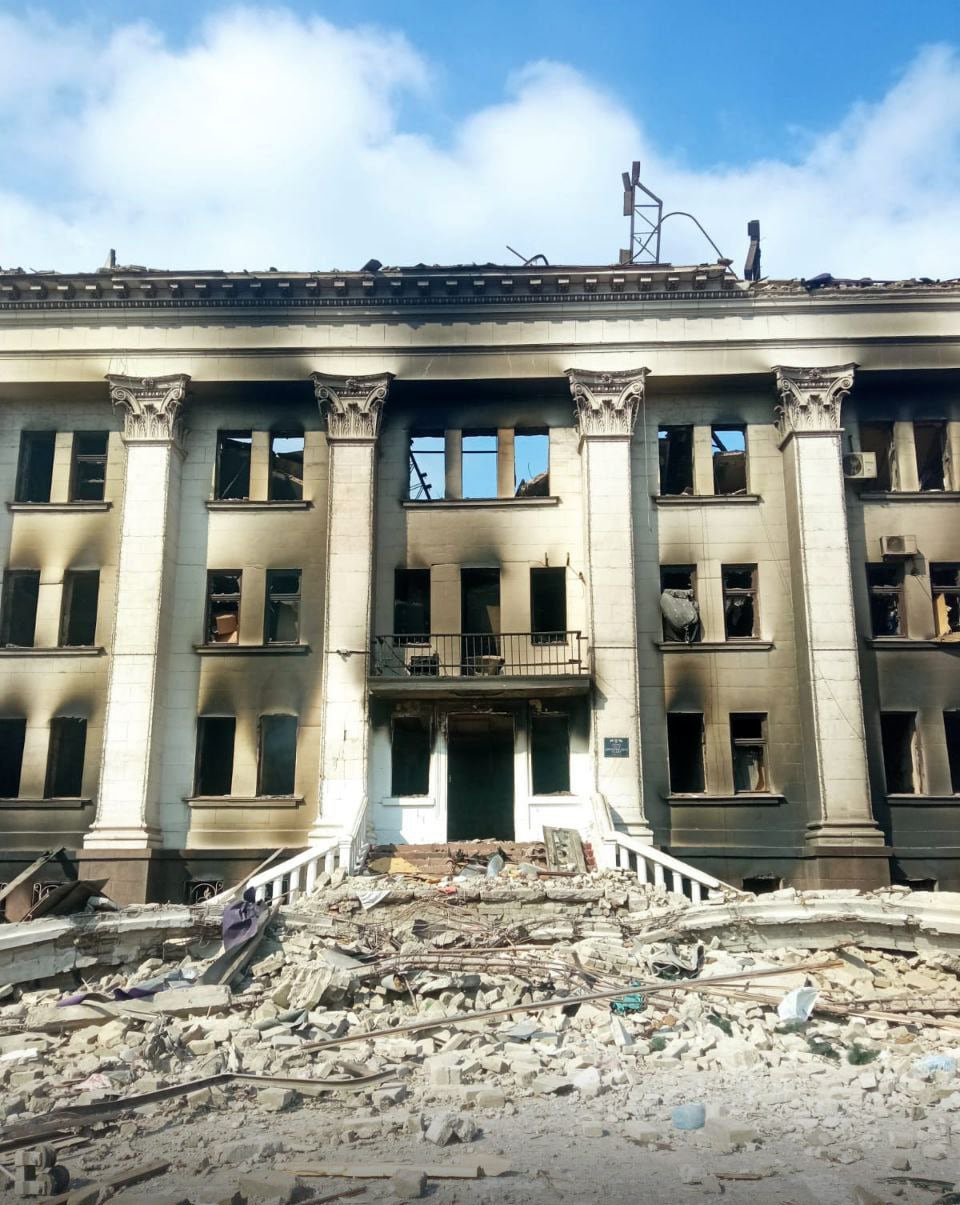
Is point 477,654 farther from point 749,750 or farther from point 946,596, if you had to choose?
point 946,596

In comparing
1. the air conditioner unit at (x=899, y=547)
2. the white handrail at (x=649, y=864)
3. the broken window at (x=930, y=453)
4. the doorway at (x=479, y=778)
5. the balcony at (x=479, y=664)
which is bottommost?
the white handrail at (x=649, y=864)

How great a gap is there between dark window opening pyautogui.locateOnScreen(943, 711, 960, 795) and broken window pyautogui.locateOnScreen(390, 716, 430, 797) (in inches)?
438

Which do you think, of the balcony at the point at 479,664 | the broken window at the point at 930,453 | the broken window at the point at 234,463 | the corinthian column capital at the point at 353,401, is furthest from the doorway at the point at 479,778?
the broken window at the point at 930,453

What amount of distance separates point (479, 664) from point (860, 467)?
31.1 ft

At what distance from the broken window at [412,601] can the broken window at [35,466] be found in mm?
8636

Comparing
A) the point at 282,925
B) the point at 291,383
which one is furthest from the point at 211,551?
the point at 282,925

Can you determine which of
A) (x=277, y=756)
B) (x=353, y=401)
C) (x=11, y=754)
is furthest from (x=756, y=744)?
(x=11, y=754)

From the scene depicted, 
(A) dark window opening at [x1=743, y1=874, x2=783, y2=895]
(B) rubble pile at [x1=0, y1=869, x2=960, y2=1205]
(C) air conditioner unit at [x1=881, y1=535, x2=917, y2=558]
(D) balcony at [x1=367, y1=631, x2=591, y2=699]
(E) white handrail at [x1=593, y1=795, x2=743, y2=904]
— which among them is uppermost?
(C) air conditioner unit at [x1=881, y1=535, x2=917, y2=558]

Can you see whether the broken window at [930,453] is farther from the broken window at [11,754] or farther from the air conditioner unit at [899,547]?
the broken window at [11,754]

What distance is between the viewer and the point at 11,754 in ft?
75.2

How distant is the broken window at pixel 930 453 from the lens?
934 inches

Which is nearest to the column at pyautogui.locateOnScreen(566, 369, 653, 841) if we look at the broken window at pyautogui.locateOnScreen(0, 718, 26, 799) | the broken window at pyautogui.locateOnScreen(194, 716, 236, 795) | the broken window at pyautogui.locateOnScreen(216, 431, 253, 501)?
the broken window at pyautogui.locateOnScreen(216, 431, 253, 501)

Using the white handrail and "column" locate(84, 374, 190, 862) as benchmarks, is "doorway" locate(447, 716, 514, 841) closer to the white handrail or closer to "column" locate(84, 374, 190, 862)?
the white handrail

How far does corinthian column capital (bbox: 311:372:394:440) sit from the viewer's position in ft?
76.8
